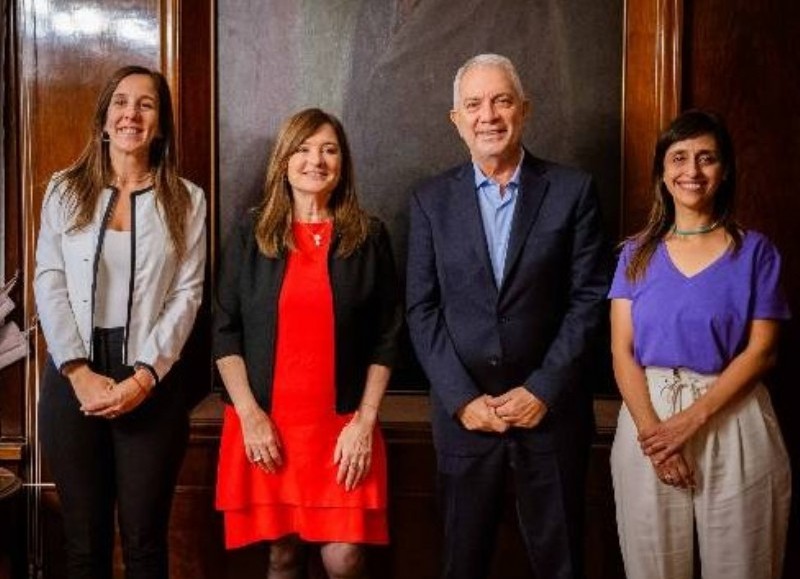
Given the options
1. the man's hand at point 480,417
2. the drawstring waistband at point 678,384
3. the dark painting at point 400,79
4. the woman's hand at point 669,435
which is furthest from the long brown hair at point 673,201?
the dark painting at point 400,79

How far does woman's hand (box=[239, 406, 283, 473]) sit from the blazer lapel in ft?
2.11

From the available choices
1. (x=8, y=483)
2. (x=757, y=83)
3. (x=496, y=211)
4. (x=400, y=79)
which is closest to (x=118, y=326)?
(x=8, y=483)

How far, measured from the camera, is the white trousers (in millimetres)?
2074

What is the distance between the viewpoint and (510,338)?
2.22 m

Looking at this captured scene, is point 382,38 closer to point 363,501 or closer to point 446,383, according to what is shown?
point 446,383

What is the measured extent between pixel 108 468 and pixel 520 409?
1.02m

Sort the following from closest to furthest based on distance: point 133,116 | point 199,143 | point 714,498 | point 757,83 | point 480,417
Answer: point 714,498, point 480,417, point 133,116, point 757,83, point 199,143

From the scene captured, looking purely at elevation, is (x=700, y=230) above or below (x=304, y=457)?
above

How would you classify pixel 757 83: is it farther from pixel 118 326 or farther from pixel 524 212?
pixel 118 326

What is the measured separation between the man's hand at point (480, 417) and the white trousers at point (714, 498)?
33cm

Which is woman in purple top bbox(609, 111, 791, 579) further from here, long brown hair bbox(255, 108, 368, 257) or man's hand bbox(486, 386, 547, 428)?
long brown hair bbox(255, 108, 368, 257)

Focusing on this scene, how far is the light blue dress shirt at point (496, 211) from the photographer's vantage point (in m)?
2.27

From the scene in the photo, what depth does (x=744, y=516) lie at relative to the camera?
2.07 meters

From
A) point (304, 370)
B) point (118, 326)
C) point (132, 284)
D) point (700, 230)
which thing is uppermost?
point (700, 230)
